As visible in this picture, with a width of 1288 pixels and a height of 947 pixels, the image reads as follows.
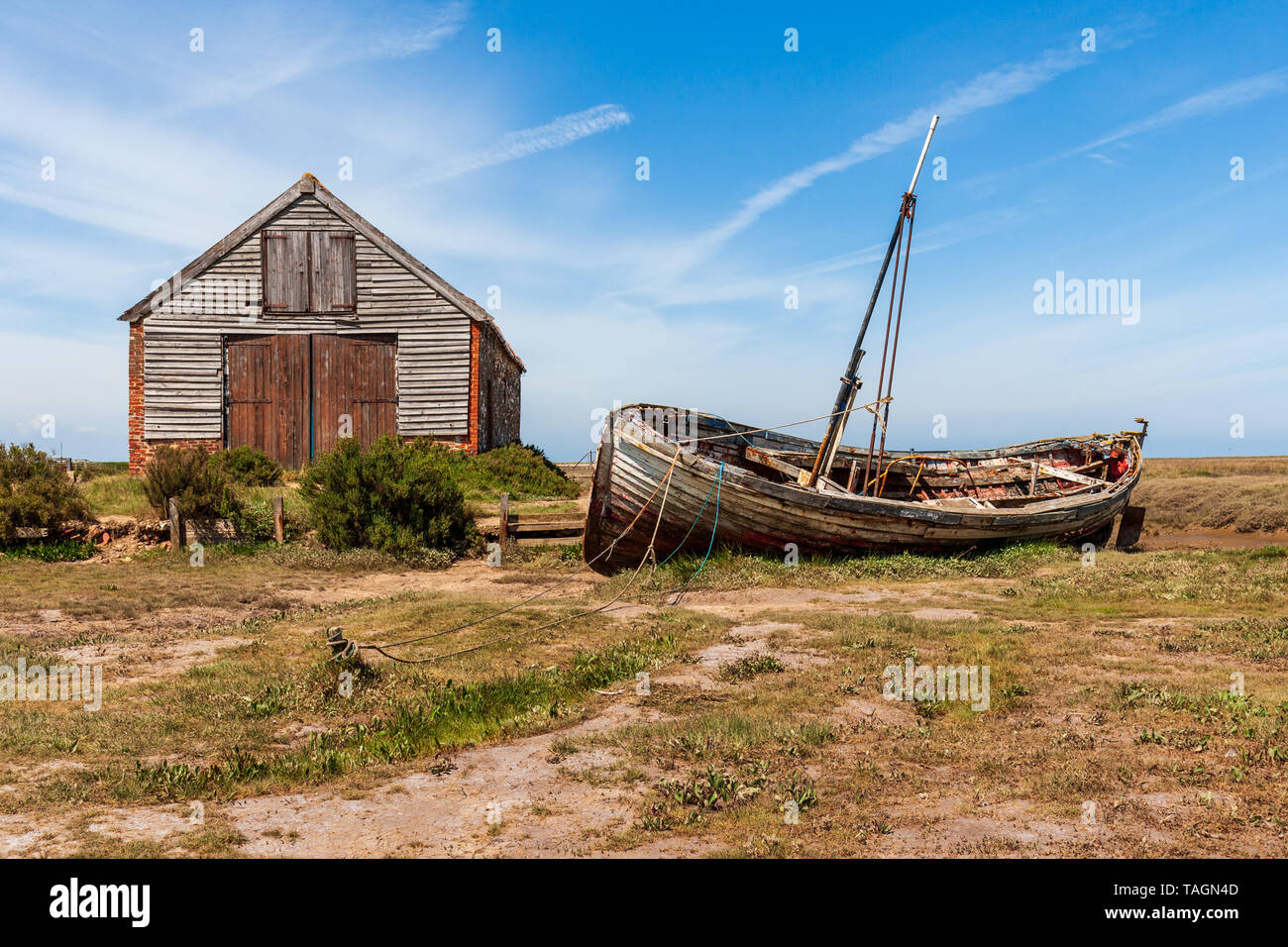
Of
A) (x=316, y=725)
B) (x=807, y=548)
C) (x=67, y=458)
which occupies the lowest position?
(x=316, y=725)

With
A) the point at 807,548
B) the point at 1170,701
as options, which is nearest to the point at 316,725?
the point at 1170,701

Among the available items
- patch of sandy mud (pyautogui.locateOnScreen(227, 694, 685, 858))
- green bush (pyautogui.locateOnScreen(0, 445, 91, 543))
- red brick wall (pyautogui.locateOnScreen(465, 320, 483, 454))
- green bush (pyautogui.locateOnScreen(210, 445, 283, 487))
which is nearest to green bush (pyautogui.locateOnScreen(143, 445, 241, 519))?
green bush (pyautogui.locateOnScreen(0, 445, 91, 543))

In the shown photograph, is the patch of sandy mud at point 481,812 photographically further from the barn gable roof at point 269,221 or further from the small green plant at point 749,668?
the barn gable roof at point 269,221

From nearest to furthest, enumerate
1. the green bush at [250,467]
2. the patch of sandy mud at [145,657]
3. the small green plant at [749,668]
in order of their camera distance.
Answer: the small green plant at [749,668]
the patch of sandy mud at [145,657]
the green bush at [250,467]

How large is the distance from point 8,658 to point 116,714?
2.71 meters

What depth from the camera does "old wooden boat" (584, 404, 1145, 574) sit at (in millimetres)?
12602

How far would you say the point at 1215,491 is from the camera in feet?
79.8

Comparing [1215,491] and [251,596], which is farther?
[1215,491]

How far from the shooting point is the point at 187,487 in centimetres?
1559

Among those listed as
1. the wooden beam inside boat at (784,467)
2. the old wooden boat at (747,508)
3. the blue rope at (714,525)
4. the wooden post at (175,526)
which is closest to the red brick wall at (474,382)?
the wooden post at (175,526)

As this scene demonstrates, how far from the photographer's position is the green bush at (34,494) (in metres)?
14.8

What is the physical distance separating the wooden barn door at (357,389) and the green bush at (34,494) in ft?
21.6

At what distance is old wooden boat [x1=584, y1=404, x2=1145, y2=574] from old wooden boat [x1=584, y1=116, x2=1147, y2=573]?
18 millimetres
